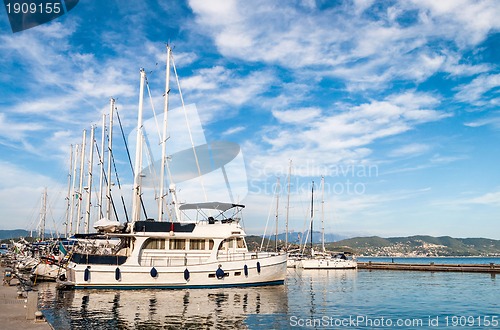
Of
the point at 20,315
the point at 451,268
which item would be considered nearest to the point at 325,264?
the point at 451,268

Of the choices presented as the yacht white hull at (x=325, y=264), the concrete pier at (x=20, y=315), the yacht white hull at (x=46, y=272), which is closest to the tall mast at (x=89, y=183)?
the yacht white hull at (x=46, y=272)

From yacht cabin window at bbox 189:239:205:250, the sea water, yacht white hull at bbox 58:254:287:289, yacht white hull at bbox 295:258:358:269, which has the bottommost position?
yacht white hull at bbox 295:258:358:269

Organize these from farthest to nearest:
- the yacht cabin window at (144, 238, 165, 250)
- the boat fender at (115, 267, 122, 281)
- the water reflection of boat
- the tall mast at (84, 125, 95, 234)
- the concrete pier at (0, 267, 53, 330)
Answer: the tall mast at (84, 125, 95, 234)
the yacht cabin window at (144, 238, 165, 250)
the boat fender at (115, 267, 122, 281)
the water reflection of boat
the concrete pier at (0, 267, 53, 330)

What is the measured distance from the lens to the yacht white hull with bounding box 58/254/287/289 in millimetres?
28859

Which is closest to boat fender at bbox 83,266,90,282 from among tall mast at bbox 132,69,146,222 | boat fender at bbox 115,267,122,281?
boat fender at bbox 115,267,122,281

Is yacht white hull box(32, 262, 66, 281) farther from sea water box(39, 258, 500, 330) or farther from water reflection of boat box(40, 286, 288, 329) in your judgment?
water reflection of boat box(40, 286, 288, 329)

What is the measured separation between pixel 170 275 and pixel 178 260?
4.88 feet

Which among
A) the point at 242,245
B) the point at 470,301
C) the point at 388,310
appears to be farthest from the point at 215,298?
the point at 470,301

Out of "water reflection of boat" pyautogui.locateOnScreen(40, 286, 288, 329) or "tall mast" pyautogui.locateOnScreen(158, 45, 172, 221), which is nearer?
"water reflection of boat" pyautogui.locateOnScreen(40, 286, 288, 329)

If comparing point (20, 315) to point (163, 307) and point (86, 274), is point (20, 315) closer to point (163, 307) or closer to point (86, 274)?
point (163, 307)

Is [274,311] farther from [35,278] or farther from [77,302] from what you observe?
[35,278]

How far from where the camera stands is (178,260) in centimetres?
3091

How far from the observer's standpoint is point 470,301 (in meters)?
29.5

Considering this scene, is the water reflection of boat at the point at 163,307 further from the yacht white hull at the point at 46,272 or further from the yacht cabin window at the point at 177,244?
the yacht white hull at the point at 46,272
